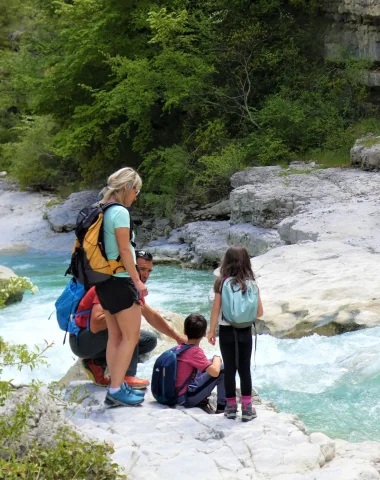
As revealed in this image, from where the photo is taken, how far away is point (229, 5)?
19781 mm

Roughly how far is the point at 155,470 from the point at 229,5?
57.5ft

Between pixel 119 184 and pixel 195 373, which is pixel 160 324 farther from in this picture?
pixel 119 184

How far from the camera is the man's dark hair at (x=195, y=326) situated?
4.97 meters

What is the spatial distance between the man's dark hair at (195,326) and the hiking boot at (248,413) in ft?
1.95

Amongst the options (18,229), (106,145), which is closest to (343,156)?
(106,145)

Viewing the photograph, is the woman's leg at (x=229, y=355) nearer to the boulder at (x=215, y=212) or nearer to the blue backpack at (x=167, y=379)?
A: the blue backpack at (x=167, y=379)

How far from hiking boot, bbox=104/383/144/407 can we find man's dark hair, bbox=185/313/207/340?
1.82ft

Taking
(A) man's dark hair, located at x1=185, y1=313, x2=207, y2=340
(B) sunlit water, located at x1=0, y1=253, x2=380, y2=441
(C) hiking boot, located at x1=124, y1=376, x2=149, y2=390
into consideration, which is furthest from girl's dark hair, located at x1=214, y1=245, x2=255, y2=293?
(B) sunlit water, located at x1=0, y1=253, x2=380, y2=441

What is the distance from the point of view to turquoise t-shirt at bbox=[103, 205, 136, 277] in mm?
4504

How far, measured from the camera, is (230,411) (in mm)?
4738

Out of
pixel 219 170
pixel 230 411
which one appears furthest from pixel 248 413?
pixel 219 170

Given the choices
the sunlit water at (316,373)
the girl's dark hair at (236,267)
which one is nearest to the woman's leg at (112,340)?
the girl's dark hair at (236,267)

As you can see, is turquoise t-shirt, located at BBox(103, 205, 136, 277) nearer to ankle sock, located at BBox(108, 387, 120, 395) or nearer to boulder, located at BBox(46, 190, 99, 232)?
ankle sock, located at BBox(108, 387, 120, 395)

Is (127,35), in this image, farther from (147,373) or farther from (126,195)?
(126,195)
